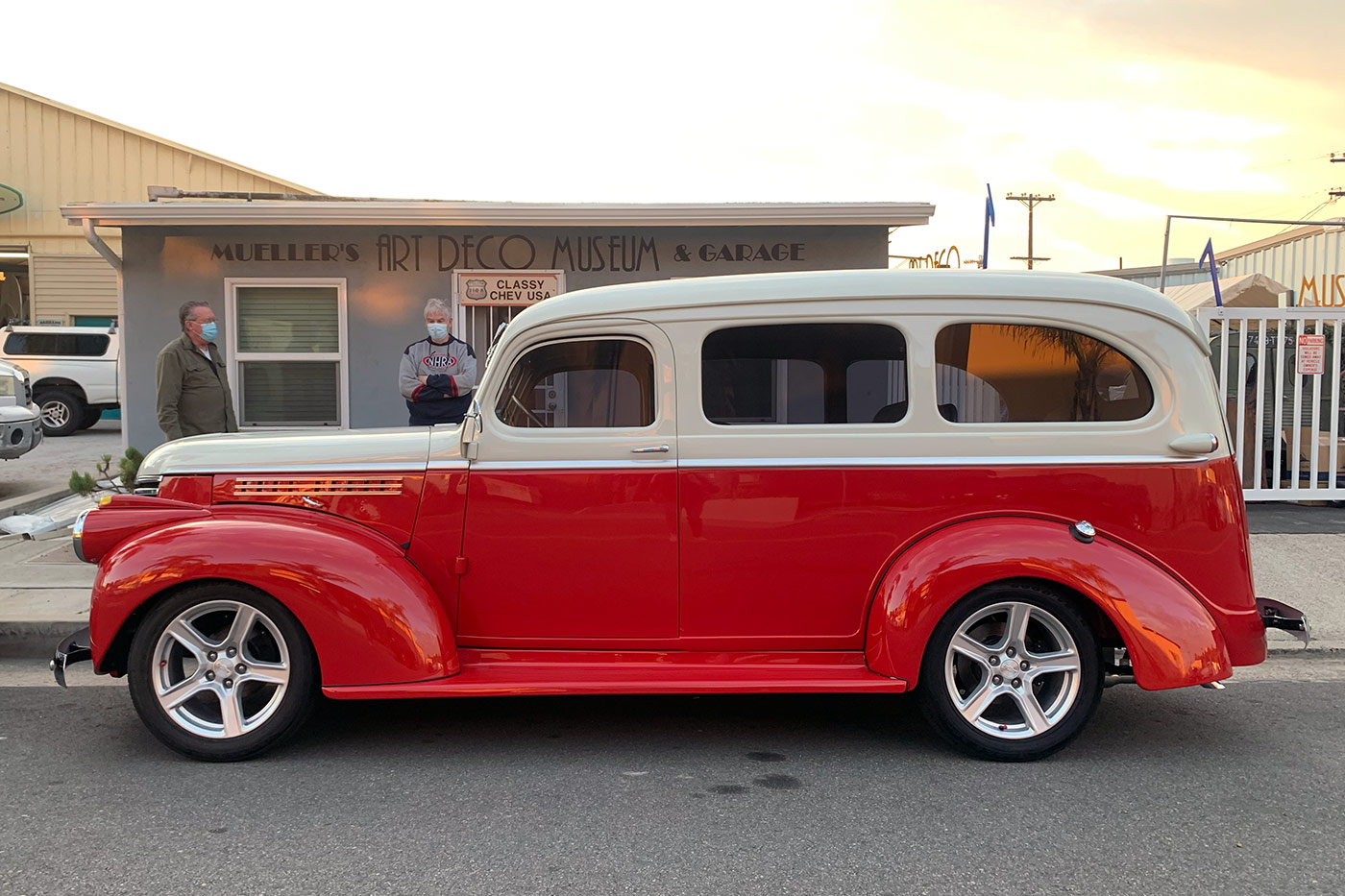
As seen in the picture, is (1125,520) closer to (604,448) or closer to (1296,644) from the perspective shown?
(604,448)

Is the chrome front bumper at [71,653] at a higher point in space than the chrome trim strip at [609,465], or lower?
lower

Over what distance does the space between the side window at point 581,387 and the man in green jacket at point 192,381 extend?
11.7 feet

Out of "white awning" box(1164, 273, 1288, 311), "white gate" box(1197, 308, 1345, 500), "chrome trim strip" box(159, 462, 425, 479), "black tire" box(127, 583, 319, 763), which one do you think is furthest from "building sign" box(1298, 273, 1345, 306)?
"black tire" box(127, 583, 319, 763)

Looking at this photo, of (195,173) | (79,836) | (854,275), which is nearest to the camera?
(79,836)

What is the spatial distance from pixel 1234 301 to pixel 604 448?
10.7m

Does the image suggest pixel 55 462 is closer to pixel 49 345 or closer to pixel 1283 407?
pixel 49 345

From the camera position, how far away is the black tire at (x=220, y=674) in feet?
13.6

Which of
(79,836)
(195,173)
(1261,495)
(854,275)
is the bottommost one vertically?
(79,836)

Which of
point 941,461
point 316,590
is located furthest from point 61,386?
point 941,461

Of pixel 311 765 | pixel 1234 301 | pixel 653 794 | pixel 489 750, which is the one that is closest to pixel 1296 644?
pixel 653 794

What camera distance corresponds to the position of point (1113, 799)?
3857 millimetres

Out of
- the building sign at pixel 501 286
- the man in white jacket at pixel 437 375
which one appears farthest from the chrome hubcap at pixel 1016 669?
the building sign at pixel 501 286

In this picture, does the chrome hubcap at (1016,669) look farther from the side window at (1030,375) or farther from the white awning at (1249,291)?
the white awning at (1249,291)

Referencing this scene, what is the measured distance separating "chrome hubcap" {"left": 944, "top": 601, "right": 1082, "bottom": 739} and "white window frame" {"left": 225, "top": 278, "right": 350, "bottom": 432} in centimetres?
741
